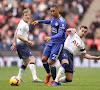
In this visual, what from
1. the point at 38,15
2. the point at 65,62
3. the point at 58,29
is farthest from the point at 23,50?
the point at 38,15

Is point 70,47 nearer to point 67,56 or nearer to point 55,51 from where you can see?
point 67,56

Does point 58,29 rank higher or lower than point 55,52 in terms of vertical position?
higher

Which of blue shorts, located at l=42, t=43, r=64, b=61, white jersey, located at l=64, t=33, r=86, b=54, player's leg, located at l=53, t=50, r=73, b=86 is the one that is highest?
white jersey, located at l=64, t=33, r=86, b=54

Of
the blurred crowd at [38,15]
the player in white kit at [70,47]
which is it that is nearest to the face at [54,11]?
the player in white kit at [70,47]

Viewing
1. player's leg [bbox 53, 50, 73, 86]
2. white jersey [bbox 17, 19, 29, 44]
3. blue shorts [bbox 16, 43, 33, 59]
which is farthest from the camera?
blue shorts [bbox 16, 43, 33, 59]

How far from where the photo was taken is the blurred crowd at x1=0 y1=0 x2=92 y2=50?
23344mm

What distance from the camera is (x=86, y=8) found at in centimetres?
2639

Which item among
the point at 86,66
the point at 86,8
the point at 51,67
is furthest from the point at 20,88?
the point at 86,8

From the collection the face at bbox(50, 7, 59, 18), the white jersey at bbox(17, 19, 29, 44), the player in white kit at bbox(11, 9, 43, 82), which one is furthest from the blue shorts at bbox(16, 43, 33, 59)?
the face at bbox(50, 7, 59, 18)

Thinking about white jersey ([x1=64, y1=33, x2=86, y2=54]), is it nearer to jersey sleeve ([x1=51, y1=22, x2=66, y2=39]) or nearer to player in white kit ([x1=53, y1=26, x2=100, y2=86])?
player in white kit ([x1=53, y1=26, x2=100, y2=86])

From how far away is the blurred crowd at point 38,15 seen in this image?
76.6 ft

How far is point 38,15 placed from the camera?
24812 mm

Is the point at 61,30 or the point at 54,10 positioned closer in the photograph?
the point at 61,30

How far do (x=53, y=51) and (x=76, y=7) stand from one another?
14.0 meters
